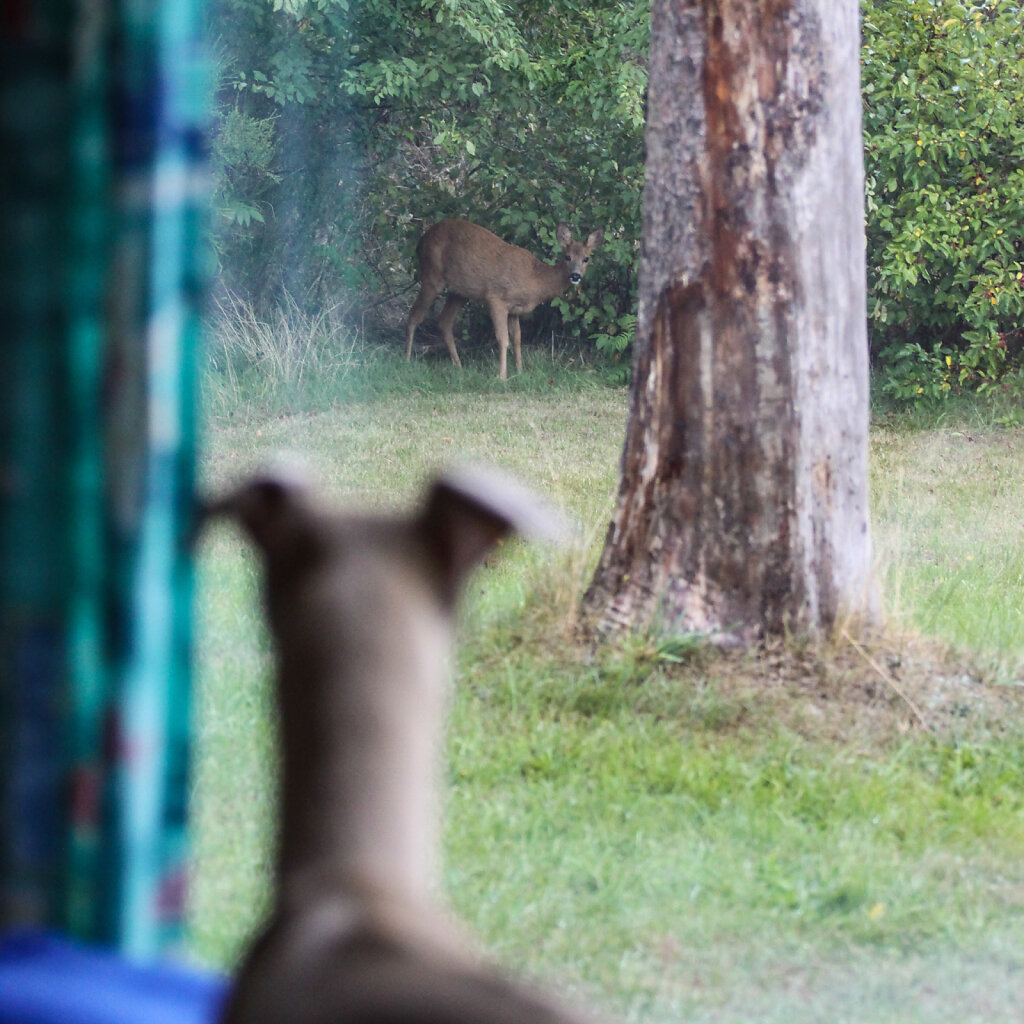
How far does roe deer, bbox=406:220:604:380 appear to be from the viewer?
10.0 metres

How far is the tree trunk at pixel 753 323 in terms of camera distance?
11.2 ft

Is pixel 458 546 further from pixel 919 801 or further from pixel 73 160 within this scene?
pixel 919 801

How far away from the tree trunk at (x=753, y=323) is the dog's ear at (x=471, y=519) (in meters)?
2.54

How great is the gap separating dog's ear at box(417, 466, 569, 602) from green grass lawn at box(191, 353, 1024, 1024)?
0.47 meters

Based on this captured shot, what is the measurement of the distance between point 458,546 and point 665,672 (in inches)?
97.5

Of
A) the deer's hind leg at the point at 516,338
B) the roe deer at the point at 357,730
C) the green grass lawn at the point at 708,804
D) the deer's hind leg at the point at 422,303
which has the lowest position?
the green grass lawn at the point at 708,804

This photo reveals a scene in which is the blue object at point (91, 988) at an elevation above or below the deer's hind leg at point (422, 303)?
below

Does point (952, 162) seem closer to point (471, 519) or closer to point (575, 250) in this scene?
point (575, 250)

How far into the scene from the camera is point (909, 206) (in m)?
8.38

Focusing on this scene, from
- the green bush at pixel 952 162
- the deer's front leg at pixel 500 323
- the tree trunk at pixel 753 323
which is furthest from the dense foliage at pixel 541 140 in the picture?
the tree trunk at pixel 753 323

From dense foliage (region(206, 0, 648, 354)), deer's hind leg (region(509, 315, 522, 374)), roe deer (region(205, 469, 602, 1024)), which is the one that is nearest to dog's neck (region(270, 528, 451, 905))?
roe deer (region(205, 469, 602, 1024))

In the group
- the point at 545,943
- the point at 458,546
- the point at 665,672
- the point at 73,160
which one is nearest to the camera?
the point at 458,546

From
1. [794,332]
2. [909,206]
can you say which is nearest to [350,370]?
[909,206]

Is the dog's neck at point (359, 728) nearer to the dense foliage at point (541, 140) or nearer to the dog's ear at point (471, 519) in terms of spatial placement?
the dog's ear at point (471, 519)
